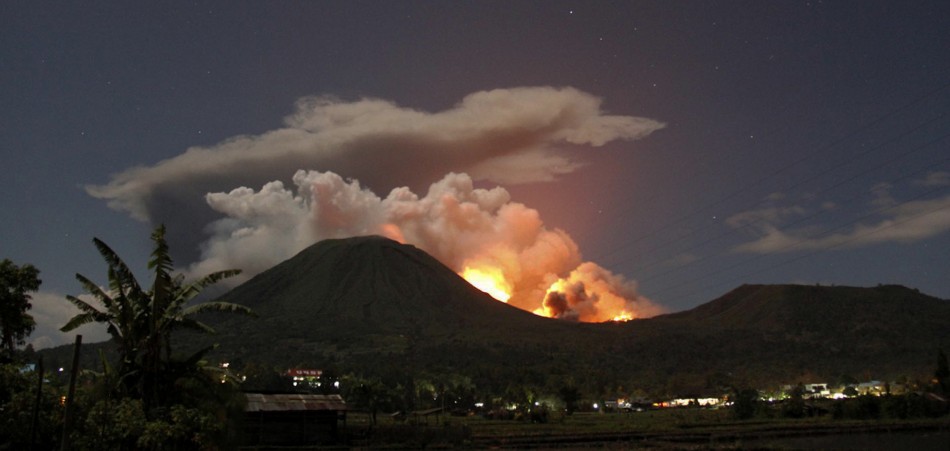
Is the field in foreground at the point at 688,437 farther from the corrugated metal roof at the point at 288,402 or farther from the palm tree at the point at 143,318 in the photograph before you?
the palm tree at the point at 143,318

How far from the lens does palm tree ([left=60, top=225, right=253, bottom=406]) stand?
2380 centimetres

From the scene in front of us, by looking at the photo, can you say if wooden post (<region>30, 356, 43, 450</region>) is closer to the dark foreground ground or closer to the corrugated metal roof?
the corrugated metal roof

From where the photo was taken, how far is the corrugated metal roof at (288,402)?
51.4 m

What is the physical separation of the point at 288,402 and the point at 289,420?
4.30ft

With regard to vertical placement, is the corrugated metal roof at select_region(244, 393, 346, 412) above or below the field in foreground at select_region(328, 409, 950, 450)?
above

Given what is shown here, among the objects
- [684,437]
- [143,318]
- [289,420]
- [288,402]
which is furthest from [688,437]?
[143,318]

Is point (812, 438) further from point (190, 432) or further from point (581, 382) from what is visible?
point (581, 382)

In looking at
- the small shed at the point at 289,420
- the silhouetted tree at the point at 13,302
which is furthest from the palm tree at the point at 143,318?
the small shed at the point at 289,420

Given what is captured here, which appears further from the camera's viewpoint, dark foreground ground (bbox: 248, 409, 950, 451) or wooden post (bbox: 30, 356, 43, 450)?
dark foreground ground (bbox: 248, 409, 950, 451)

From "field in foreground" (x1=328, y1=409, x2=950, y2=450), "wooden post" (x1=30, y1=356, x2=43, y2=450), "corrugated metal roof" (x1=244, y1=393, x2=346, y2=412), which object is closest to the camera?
"wooden post" (x1=30, y1=356, x2=43, y2=450)

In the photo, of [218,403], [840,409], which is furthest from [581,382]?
[218,403]

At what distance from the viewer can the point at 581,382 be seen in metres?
170

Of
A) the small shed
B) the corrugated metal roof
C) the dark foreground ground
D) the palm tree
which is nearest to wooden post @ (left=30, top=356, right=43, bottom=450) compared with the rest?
the palm tree

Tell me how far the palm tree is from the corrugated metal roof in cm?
2711
